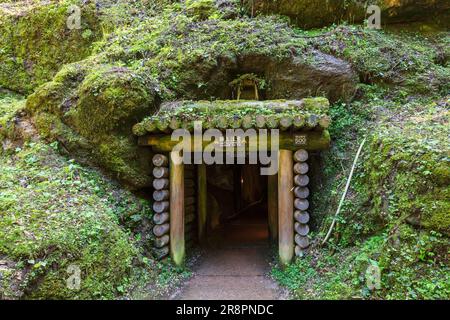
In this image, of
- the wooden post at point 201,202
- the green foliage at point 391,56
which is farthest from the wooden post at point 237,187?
the green foliage at point 391,56

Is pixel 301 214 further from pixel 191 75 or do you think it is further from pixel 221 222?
pixel 221 222

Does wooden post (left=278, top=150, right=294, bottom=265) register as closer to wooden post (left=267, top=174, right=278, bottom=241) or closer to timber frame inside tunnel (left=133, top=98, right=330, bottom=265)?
timber frame inside tunnel (left=133, top=98, right=330, bottom=265)

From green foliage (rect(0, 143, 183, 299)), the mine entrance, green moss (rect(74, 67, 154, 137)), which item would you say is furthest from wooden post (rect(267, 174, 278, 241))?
green moss (rect(74, 67, 154, 137))

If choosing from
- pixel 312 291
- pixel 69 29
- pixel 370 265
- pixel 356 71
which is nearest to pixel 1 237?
pixel 312 291

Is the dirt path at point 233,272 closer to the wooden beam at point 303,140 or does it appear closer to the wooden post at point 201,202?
the wooden post at point 201,202

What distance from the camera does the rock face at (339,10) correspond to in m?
9.46

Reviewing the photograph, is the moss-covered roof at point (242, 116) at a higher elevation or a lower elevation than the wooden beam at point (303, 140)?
higher

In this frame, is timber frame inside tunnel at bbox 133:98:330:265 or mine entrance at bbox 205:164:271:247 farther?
mine entrance at bbox 205:164:271:247

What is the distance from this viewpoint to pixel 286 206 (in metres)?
6.73

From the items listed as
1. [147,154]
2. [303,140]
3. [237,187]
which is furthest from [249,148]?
[237,187]

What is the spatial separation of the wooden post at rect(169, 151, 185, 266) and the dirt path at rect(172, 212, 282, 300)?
648mm

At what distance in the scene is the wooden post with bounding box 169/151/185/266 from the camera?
275 inches

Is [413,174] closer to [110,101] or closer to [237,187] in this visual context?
[110,101]

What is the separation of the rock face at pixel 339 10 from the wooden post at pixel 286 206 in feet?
18.2
